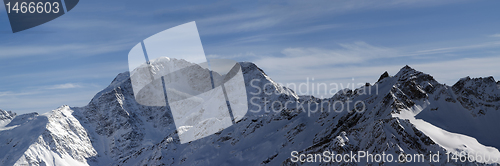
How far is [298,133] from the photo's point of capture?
175m

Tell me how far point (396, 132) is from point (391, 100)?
18629mm

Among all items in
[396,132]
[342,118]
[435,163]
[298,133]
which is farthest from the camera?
[298,133]

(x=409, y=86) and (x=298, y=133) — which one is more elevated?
(x=409, y=86)

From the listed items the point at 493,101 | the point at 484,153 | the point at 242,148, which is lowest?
the point at 242,148

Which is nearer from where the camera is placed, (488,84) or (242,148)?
(488,84)

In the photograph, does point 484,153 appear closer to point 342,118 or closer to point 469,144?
point 469,144

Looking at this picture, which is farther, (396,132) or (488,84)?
(488,84)

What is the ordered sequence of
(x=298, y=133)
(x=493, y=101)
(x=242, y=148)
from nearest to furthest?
(x=493, y=101), (x=298, y=133), (x=242, y=148)

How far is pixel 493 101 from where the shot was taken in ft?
442

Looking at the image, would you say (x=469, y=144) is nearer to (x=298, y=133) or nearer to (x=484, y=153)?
(x=484, y=153)

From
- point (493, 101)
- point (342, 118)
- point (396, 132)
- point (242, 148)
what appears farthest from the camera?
point (242, 148)

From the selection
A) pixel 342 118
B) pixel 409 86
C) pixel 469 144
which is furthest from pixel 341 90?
pixel 469 144

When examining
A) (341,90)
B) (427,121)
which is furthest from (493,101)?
(341,90)

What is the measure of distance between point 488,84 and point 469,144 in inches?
1402
